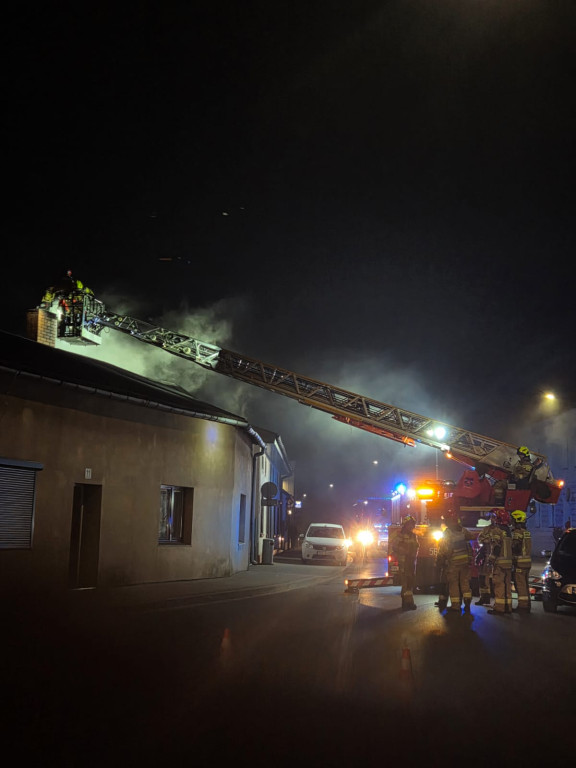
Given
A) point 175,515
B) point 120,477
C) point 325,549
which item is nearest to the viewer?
point 120,477

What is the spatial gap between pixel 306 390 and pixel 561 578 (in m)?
10.2

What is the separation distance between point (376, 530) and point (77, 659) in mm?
35699

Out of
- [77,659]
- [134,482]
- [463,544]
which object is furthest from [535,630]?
[134,482]

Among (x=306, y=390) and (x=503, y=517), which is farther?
(x=306, y=390)

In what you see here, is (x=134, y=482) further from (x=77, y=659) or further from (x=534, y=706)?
(x=534, y=706)

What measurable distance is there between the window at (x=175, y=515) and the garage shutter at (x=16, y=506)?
14.3 ft

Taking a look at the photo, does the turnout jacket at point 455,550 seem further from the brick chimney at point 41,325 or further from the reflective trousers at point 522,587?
the brick chimney at point 41,325

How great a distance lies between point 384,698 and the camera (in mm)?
6559

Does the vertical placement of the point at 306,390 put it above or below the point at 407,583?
above

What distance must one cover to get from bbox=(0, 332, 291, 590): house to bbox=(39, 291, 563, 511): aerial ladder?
2.30 metres

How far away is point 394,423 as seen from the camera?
22.4 meters

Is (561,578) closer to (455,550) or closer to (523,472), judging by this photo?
(455,550)

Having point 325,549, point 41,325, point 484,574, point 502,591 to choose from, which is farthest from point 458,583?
point 41,325

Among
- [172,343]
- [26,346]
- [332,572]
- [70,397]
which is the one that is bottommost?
[332,572]
